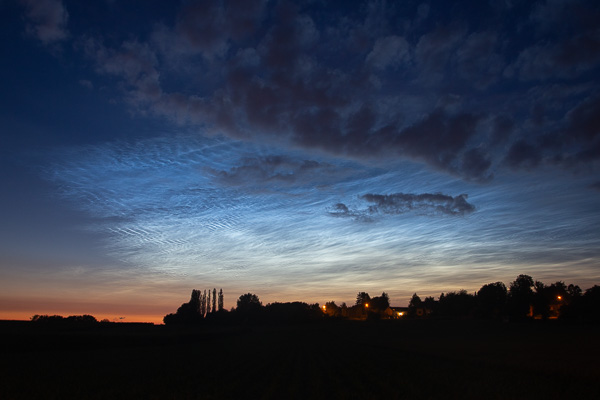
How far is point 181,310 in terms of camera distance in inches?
6432

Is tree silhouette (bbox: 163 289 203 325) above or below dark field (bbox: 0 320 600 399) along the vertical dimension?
above

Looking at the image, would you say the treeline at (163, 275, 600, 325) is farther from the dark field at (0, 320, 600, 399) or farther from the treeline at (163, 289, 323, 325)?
the dark field at (0, 320, 600, 399)

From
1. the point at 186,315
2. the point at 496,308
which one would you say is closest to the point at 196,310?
the point at 186,315

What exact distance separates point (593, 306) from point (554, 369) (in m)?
89.0

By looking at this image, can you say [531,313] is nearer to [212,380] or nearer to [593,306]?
[593,306]

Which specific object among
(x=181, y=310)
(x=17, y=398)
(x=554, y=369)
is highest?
(x=181, y=310)

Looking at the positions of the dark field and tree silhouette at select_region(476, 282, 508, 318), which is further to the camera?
tree silhouette at select_region(476, 282, 508, 318)

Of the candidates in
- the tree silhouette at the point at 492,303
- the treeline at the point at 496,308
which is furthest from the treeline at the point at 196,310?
the tree silhouette at the point at 492,303

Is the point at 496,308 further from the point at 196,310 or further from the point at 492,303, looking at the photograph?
the point at 196,310

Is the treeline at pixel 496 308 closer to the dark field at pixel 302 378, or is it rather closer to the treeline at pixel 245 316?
the treeline at pixel 245 316

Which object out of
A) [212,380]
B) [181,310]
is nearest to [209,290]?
[181,310]

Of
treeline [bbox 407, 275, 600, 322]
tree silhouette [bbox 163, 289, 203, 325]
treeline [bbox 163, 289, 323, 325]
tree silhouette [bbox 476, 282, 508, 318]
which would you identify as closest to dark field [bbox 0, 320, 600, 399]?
treeline [bbox 407, 275, 600, 322]

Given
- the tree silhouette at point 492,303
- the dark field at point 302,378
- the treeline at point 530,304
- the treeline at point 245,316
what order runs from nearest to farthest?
the dark field at point 302,378 < the treeline at point 530,304 < the tree silhouette at point 492,303 < the treeline at point 245,316

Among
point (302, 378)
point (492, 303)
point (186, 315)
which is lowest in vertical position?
point (302, 378)
